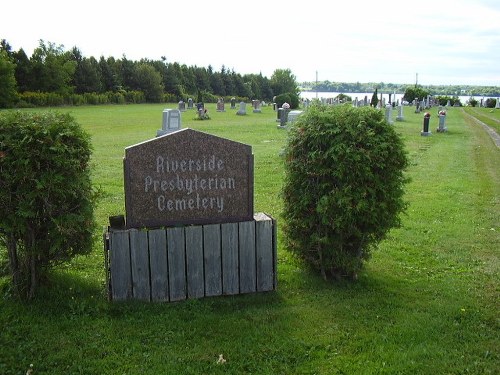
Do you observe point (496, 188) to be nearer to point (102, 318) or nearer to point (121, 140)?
point (102, 318)

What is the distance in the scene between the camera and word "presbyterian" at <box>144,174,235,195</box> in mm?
5094

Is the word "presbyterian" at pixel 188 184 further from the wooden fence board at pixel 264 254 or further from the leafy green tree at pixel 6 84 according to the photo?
the leafy green tree at pixel 6 84

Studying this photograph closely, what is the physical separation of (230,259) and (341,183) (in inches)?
57.0

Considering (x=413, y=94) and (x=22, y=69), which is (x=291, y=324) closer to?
(x=22, y=69)

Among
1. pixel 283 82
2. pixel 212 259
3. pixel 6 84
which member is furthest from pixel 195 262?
pixel 283 82

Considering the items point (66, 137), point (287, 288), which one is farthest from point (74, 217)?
point (287, 288)

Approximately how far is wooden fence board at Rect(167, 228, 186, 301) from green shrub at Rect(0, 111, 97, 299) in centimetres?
83

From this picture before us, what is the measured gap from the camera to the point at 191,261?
524 cm

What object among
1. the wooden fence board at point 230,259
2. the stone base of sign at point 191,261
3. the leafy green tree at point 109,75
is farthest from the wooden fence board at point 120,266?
the leafy green tree at point 109,75

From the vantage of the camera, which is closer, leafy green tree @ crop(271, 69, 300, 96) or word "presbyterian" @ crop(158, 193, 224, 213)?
word "presbyterian" @ crop(158, 193, 224, 213)

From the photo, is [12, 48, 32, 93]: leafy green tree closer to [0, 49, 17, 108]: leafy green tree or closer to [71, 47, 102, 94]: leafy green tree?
[0, 49, 17, 108]: leafy green tree

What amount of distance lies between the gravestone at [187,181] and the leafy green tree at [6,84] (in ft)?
152

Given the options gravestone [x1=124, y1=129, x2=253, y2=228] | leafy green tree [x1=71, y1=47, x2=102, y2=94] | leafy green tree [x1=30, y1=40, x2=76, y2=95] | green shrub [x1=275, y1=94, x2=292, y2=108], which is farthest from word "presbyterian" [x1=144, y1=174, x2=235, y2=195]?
leafy green tree [x1=71, y1=47, x2=102, y2=94]

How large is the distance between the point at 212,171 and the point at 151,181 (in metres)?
0.64
